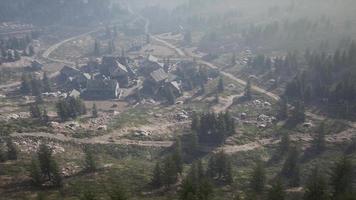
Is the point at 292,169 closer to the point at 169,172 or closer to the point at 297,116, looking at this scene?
the point at 169,172

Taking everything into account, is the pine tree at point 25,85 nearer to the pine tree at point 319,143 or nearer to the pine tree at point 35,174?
the pine tree at point 35,174

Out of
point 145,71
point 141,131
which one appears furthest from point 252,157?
point 145,71

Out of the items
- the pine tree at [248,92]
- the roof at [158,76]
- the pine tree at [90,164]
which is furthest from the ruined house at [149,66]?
the pine tree at [90,164]

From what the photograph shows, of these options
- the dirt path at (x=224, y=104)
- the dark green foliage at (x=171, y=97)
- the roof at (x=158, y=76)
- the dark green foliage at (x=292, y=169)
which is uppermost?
the roof at (x=158, y=76)

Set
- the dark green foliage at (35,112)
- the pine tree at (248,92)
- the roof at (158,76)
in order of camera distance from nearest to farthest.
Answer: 1. the dark green foliage at (35,112)
2. the pine tree at (248,92)
3. the roof at (158,76)

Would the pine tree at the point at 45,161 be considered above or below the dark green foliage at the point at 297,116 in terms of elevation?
above

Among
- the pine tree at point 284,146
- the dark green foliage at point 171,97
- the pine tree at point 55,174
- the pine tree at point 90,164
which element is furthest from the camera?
the dark green foliage at point 171,97

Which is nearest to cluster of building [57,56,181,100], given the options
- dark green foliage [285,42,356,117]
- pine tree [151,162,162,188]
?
dark green foliage [285,42,356,117]
